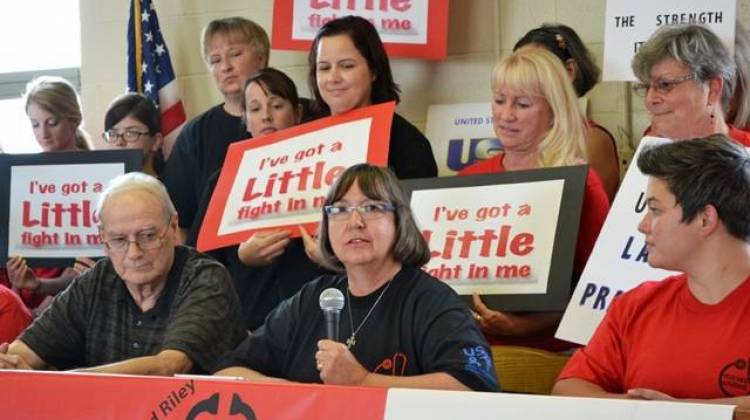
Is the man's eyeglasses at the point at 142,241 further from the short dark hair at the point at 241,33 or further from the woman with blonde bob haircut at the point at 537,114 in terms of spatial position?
the short dark hair at the point at 241,33

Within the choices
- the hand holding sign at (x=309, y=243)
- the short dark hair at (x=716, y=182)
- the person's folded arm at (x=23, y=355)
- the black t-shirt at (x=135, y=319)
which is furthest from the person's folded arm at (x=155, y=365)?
the short dark hair at (x=716, y=182)

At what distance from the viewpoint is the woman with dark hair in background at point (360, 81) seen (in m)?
4.53

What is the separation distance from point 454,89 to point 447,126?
0.20 meters

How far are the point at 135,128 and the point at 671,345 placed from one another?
3157mm

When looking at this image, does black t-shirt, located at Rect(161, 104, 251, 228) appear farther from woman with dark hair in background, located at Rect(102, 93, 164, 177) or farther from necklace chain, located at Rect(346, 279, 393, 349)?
necklace chain, located at Rect(346, 279, 393, 349)

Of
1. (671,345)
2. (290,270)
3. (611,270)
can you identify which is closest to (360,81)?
(290,270)

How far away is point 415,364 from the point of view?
3.23m

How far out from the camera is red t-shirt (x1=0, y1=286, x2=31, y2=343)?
14.8ft

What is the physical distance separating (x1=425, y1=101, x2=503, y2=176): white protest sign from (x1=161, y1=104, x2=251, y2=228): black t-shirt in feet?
2.72

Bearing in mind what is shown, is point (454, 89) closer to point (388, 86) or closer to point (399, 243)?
point (388, 86)

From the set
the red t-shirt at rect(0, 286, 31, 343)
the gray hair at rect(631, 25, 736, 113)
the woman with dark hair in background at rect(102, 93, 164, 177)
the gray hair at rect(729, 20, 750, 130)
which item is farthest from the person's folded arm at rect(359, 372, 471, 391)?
the woman with dark hair in background at rect(102, 93, 164, 177)

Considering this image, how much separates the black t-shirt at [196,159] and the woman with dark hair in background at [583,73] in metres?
1.23

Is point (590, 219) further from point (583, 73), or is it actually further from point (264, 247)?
point (264, 247)

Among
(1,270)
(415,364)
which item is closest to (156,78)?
(1,270)
